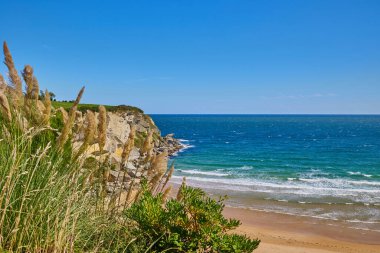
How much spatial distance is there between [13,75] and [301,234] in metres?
14.2

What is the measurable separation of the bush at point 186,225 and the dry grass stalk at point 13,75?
6.58ft

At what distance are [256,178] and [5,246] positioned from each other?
26.4m

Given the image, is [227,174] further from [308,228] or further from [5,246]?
[5,246]

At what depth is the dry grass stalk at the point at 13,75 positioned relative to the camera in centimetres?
416

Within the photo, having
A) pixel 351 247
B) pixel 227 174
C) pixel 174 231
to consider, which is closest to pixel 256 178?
pixel 227 174

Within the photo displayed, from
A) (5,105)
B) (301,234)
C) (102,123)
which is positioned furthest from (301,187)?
(5,105)

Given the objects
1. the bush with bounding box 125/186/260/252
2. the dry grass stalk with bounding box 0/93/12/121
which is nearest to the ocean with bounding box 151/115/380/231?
the bush with bounding box 125/186/260/252

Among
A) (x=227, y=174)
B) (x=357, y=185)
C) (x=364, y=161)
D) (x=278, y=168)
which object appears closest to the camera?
(x=357, y=185)

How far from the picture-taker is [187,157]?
138 feet

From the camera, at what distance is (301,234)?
15.5 meters

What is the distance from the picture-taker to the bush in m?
4.64

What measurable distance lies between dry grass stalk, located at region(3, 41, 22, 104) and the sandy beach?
9465 mm

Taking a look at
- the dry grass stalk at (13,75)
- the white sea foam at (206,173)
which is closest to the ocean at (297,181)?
the white sea foam at (206,173)

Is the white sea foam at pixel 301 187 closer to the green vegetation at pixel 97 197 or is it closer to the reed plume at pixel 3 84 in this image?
the green vegetation at pixel 97 197
